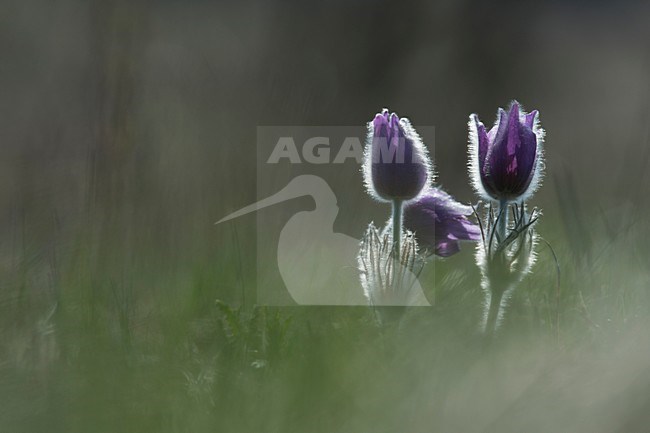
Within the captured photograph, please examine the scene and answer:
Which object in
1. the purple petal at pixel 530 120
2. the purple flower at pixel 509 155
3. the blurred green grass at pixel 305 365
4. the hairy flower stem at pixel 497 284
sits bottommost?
the blurred green grass at pixel 305 365

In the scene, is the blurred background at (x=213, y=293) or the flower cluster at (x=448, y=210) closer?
the blurred background at (x=213, y=293)

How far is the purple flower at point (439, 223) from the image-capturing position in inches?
64.9

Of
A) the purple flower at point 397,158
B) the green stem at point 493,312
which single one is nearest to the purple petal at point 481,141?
the purple flower at point 397,158

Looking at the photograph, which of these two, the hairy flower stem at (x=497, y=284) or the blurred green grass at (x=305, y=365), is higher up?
the hairy flower stem at (x=497, y=284)

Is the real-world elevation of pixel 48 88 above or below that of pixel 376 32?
below

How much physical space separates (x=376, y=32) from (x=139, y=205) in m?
3.96

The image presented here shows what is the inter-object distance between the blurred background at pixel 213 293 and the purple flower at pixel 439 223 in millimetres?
81

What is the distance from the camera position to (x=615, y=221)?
2.02 m

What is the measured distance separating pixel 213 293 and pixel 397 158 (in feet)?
1.49

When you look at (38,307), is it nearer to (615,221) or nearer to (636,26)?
(615,221)

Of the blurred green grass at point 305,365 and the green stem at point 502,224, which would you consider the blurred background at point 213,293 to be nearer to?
the blurred green grass at point 305,365

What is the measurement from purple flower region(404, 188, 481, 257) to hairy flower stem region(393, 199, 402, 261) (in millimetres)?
48

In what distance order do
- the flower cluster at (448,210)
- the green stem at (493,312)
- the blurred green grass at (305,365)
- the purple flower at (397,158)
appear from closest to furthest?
the blurred green grass at (305,365)
the green stem at (493,312)
the flower cluster at (448,210)
the purple flower at (397,158)

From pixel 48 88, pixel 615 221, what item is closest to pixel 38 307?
pixel 615 221
